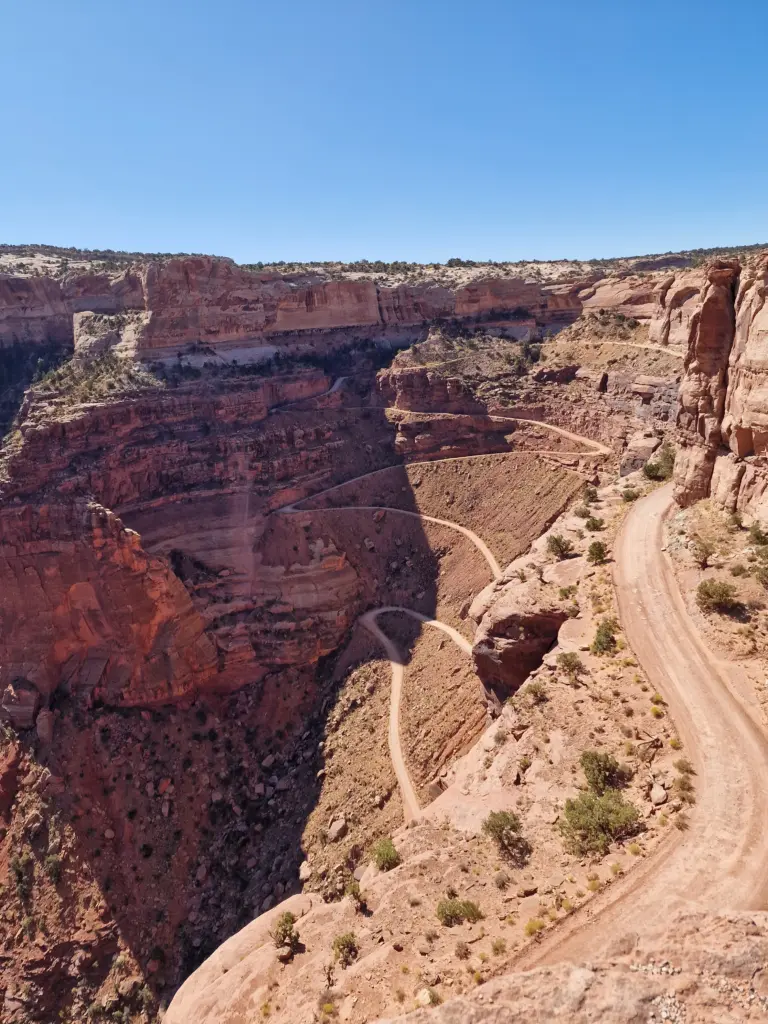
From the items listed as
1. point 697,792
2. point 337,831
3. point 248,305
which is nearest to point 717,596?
point 697,792

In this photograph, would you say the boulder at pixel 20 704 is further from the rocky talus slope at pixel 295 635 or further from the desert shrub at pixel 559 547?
the desert shrub at pixel 559 547

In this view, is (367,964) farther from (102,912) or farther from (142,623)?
(142,623)

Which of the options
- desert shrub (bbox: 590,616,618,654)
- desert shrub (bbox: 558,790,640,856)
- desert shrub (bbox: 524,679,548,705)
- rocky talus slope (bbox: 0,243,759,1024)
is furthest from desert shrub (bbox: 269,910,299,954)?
desert shrub (bbox: 590,616,618,654)

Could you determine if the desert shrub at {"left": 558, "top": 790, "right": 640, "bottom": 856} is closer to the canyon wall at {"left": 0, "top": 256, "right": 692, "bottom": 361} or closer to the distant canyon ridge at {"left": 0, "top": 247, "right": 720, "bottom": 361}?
the distant canyon ridge at {"left": 0, "top": 247, "right": 720, "bottom": 361}

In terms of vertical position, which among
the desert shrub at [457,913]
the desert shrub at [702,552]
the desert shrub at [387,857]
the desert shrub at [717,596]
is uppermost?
the desert shrub at [702,552]

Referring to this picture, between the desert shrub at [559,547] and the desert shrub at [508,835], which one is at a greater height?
the desert shrub at [559,547]

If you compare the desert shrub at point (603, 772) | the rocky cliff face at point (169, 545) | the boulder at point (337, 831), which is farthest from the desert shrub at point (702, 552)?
the rocky cliff face at point (169, 545)

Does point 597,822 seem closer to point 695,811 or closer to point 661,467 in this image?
point 695,811
